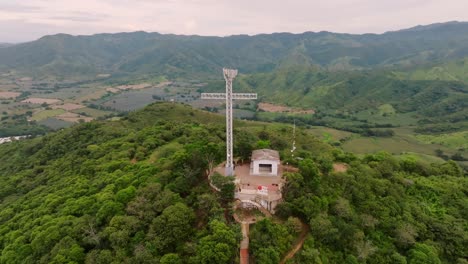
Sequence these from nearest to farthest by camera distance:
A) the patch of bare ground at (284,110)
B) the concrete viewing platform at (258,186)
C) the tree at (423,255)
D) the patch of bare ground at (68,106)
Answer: the tree at (423,255), the concrete viewing platform at (258,186), the patch of bare ground at (284,110), the patch of bare ground at (68,106)

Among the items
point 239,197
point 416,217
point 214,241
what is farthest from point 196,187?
point 416,217

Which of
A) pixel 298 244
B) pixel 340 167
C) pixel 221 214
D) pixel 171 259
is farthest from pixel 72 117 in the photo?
pixel 298 244

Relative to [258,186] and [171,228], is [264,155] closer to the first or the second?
[258,186]

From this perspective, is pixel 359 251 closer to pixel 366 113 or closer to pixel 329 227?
pixel 329 227

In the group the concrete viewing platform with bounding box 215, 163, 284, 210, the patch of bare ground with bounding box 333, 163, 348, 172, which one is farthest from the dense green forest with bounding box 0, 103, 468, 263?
the concrete viewing platform with bounding box 215, 163, 284, 210

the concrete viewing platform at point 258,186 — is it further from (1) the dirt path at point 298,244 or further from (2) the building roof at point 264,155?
(1) the dirt path at point 298,244

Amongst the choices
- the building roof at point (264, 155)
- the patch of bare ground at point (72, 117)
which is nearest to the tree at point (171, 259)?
the building roof at point (264, 155)

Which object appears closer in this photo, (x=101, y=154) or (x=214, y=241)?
(x=214, y=241)

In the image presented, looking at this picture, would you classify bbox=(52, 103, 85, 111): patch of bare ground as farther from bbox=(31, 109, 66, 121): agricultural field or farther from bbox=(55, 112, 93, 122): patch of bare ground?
bbox=(55, 112, 93, 122): patch of bare ground
